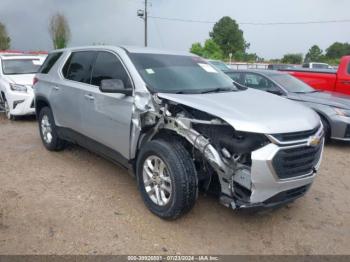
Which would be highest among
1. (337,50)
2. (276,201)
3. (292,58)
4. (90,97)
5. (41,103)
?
(90,97)

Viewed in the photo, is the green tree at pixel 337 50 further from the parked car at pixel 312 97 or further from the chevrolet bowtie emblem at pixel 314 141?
the chevrolet bowtie emblem at pixel 314 141

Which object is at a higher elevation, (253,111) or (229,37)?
(229,37)

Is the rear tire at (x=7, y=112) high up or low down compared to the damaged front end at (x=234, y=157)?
down

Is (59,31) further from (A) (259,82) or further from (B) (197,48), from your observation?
(A) (259,82)

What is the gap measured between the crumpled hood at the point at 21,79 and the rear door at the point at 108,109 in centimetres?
466

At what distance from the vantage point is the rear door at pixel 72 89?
465 centimetres

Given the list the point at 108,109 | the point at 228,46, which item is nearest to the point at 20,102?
the point at 108,109

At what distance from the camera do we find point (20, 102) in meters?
8.22

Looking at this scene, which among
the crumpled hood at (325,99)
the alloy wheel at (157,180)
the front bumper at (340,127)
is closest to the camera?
the alloy wheel at (157,180)

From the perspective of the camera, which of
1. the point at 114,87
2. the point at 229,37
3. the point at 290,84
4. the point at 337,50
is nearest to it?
the point at 114,87

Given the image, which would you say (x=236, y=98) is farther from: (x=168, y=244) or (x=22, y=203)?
(x=22, y=203)

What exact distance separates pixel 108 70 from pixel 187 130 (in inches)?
62.4

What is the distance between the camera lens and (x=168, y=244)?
318cm

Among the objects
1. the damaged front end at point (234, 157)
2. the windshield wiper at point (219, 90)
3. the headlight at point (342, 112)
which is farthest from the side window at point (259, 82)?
the damaged front end at point (234, 157)
